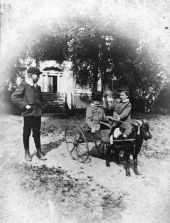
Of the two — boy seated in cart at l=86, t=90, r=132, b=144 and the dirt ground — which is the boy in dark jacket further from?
boy seated in cart at l=86, t=90, r=132, b=144

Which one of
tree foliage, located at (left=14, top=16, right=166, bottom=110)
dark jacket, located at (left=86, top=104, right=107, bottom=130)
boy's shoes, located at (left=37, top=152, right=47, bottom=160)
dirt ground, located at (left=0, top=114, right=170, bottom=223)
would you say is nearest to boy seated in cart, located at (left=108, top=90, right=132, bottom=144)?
dark jacket, located at (left=86, top=104, right=107, bottom=130)

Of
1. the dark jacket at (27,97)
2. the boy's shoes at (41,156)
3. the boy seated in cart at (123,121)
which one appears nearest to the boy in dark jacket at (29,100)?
the dark jacket at (27,97)

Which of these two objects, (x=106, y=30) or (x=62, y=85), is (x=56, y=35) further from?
(x=62, y=85)

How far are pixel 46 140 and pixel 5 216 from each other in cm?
523

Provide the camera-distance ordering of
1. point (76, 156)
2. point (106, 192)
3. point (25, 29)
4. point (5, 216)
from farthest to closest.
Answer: point (25, 29), point (76, 156), point (106, 192), point (5, 216)

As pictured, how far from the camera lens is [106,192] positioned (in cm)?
500

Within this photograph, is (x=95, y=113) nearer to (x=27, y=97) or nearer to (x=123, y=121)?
(x=123, y=121)

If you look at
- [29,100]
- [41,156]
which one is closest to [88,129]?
[41,156]

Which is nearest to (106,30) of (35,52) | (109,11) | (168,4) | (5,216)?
(109,11)

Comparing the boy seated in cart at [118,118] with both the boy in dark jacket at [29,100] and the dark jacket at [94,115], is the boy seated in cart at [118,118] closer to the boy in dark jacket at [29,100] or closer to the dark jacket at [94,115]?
the dark jacket at [94,115]

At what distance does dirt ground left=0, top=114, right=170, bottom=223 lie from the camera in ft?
13.1

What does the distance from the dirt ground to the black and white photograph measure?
18mm

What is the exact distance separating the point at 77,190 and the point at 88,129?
186cm

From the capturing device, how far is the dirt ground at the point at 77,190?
4.01 meters
